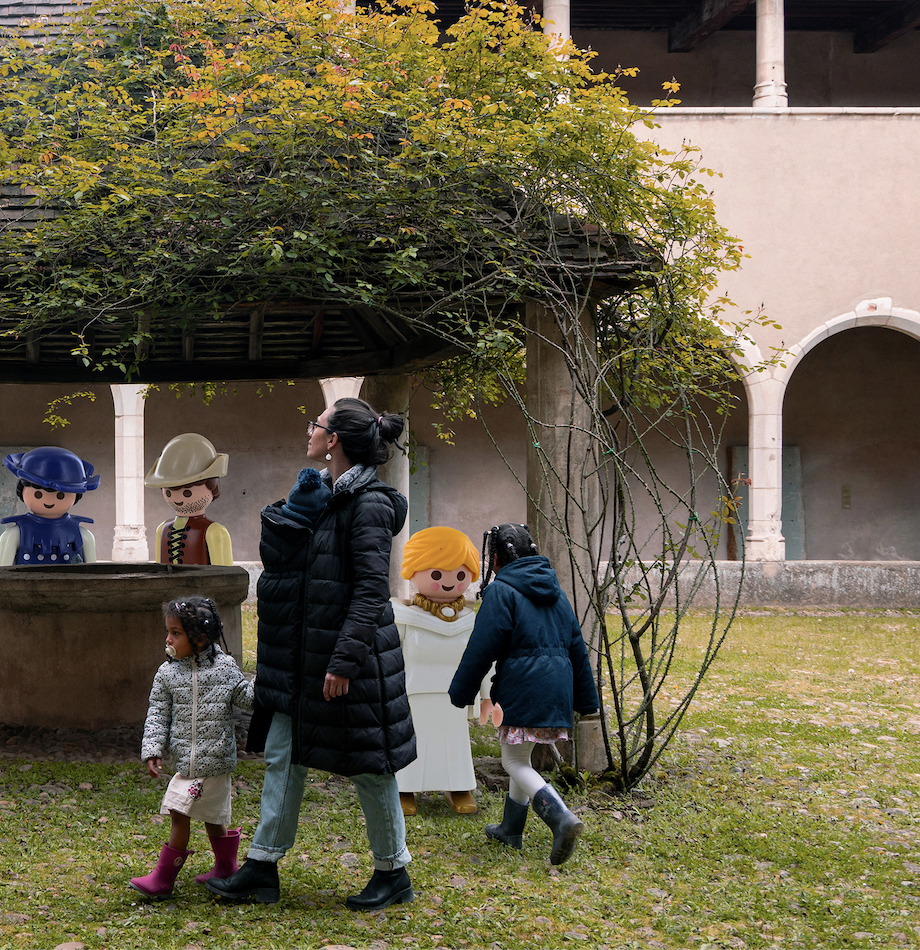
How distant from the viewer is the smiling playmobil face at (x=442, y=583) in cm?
483

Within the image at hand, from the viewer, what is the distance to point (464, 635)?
496 cm

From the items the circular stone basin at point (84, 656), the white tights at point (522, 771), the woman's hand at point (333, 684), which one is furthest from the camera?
the circular stone basin at point (84, 656)

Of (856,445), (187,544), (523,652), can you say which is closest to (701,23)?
(856,445)

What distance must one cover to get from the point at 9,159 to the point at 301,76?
139cm

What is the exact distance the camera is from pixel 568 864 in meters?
4.21

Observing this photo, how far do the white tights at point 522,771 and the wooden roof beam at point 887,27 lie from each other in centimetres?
1542

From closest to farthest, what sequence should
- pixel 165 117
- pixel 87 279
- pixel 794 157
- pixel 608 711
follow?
1. pixel 87 279
2. pixel 165 117
3. pixel 608 711
4. pixel 794 157

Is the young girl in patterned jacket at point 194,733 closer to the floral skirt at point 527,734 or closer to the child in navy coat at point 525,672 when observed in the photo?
the child in navy coat at point 525,672

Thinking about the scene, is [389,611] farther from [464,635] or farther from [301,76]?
[301,76]

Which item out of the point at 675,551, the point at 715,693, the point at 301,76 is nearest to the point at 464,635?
the point at 675,551

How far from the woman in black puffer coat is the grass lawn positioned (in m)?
0.24

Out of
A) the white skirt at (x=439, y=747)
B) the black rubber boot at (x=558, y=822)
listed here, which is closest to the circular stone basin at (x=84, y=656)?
the white skirt at (x=439, y=747)

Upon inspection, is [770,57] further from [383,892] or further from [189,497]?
[383,892]

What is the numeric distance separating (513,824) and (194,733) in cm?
143
